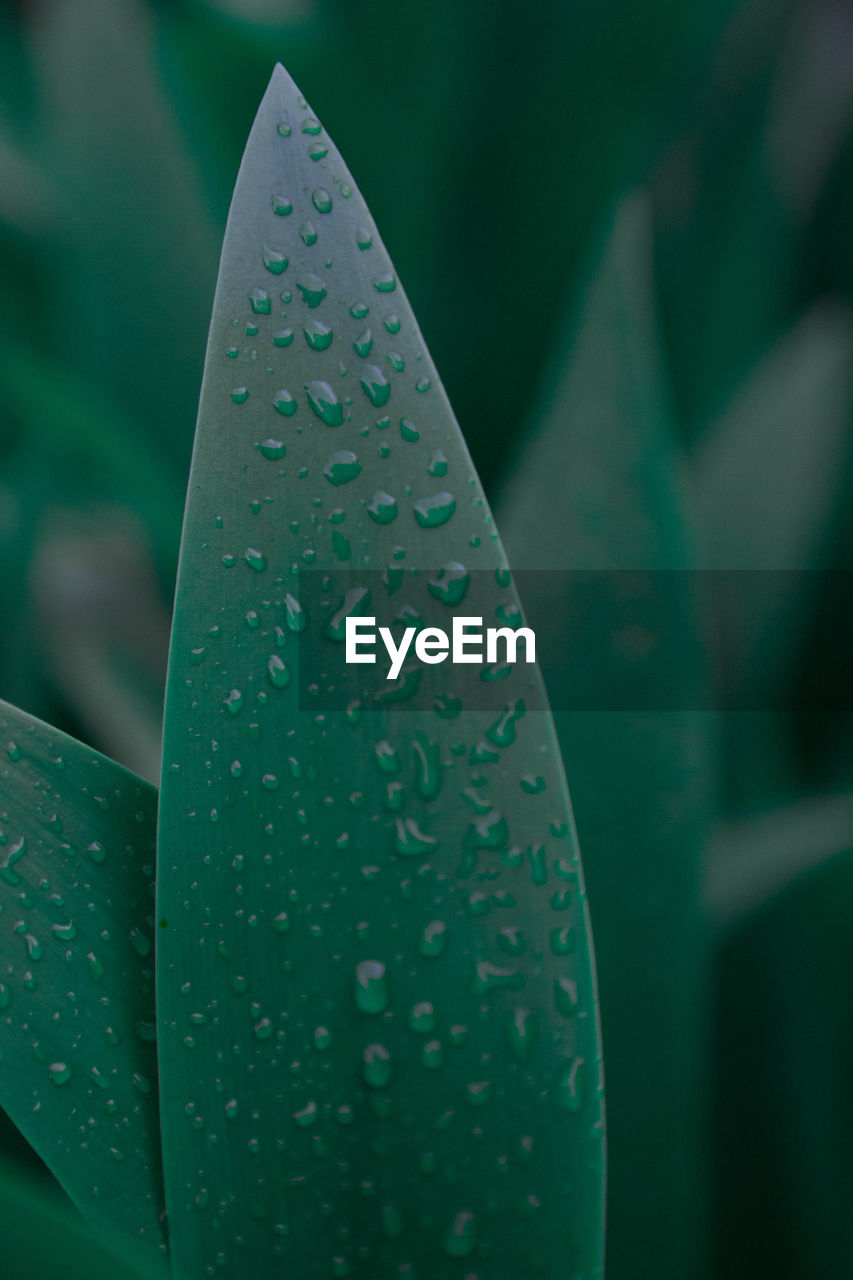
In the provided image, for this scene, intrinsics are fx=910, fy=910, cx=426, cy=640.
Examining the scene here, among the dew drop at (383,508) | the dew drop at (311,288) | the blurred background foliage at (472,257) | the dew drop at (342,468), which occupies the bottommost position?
the dew drop at (383,508)

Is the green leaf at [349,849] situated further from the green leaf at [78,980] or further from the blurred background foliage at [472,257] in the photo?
the blurred background foliage at [472,257]

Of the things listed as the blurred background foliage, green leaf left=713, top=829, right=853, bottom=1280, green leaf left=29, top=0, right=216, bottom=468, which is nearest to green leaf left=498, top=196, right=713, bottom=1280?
green leaf left=713, top=829, right=853, bottom=1280

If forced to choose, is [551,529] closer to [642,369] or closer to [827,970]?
[642,369]

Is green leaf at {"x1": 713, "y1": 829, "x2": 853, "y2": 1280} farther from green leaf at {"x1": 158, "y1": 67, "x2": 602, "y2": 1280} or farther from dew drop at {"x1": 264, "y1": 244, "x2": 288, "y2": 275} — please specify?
dew drop at {"x1": 264, "y1": 244, "x2": 288, "y2": 275}

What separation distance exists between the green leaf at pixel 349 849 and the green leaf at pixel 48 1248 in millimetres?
35

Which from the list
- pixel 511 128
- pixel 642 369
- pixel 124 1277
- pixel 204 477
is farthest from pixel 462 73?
pixel 124 1277

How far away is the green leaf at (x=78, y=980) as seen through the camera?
0.24m

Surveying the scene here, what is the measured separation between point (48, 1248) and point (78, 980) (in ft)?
0.21

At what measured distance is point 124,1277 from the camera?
0.20 meters

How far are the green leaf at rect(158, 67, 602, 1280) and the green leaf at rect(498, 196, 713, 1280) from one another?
9 cm

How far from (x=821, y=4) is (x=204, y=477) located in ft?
2.09

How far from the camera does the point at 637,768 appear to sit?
12.5 inches

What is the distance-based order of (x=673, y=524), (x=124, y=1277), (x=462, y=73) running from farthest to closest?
(x=462, y=73) → (x=673, y=524) → (x=124, y=1277)

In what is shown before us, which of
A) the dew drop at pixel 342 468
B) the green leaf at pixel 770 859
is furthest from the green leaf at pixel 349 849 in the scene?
the green leaf at pixel 770 859
